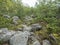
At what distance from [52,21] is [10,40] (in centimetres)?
198

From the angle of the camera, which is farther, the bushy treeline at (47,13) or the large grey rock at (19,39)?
the bushy treeline at (47,13)

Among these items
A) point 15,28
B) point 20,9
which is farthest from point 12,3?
point 15,28

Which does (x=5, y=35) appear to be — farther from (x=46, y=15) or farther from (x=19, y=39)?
(x=46, y=15)

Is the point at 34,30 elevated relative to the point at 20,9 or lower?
lower

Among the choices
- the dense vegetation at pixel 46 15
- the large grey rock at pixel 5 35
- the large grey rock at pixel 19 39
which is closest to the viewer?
the large grey rock at pixel 19 39

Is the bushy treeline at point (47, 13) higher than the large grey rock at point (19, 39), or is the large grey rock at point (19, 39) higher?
the bushy treeline at point (47, 13)

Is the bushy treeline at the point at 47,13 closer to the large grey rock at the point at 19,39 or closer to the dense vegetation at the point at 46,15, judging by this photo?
the dense vegetation at the point at 46,15

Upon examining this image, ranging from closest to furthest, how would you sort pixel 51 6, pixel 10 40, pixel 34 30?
pixel 10 40, pixel 34 30, pixel 51 6

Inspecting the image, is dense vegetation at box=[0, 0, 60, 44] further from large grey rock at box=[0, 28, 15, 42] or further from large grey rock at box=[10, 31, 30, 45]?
large grey rock at box=[10, 31, 30, 45]

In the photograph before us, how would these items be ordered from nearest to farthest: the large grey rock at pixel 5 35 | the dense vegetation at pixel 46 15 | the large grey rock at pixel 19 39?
the large grey rock at pixel 19 39, the large grey rock at pixel 5 35, the dense vegetation at pixel 46 15

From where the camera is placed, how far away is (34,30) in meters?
6.39

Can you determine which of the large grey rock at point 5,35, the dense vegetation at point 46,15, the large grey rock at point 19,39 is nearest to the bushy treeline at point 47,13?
the dense vegetation at point 46,15

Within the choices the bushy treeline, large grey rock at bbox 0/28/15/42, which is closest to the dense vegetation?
the bushy treeline

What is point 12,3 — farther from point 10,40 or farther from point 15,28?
point 10,40
